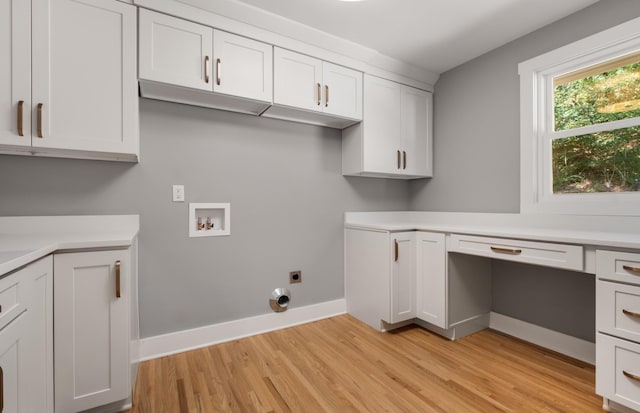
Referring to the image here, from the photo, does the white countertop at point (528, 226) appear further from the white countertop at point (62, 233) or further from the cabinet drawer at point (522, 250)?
the white countertop at point (62, 233)

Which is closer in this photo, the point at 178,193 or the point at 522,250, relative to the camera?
the point at 522,250

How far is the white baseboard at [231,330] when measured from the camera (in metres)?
2.03

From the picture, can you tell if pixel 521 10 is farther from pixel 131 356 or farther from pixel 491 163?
pixel 131 356

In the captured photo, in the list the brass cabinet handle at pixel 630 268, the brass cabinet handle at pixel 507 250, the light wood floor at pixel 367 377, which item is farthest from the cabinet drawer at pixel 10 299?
the brass cabinet handle at pixel 630 268

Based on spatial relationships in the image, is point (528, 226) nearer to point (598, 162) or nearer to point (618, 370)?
point (598, 162)

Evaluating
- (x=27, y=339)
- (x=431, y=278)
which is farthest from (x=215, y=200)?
(x=431, y=278)

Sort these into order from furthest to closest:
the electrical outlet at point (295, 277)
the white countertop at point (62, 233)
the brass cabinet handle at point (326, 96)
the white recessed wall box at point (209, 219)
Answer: the electrical outlet at point (295, 277), the brass cabinet handle at point (326, 96), the white recessed wall box at point (209, 219), the white countertop at point (62, 233)

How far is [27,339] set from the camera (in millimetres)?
1106

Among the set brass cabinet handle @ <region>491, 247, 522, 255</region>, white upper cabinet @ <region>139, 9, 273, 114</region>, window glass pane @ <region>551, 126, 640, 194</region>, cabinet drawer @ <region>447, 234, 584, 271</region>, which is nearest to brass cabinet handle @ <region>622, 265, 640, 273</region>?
cabinet drawer @ <region>447, 234, 584, 271</region>

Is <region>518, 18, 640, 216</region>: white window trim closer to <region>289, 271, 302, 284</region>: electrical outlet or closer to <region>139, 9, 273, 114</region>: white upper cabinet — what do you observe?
<region>289, 271, 302, 284</region>: electrical outlet

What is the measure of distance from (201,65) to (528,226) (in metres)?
2.62

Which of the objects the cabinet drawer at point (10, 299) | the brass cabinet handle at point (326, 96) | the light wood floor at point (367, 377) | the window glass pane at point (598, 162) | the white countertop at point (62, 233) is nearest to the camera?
the cabinet drawer at point (10, 299)

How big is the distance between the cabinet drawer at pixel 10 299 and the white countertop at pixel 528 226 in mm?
2057

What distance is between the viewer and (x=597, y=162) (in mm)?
2084
